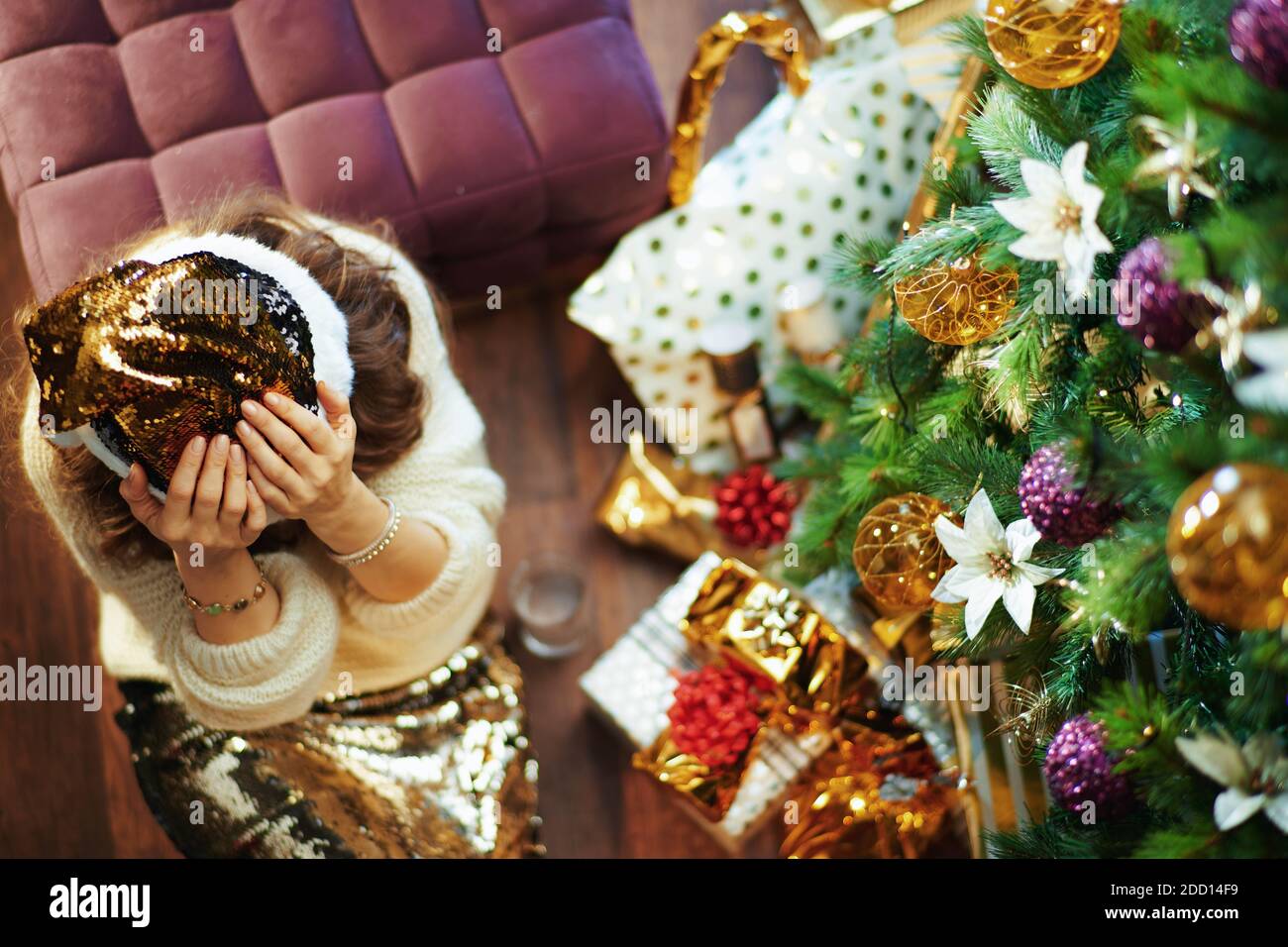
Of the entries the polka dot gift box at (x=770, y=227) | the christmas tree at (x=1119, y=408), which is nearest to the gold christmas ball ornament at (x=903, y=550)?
the christmas tree at (x=1119, y=408)

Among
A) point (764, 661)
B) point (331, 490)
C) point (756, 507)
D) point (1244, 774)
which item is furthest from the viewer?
point (756, 507)

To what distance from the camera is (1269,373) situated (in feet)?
1.85

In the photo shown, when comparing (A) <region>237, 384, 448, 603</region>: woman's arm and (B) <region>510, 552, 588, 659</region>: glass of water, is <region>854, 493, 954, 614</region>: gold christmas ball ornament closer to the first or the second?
(A) <region>237, 384, 448, 603</region>: woman's arm

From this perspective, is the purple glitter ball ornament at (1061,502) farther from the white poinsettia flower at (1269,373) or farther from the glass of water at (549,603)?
the glass of water at (549,603)

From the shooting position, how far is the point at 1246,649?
715mm

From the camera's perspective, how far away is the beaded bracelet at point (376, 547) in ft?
3.39

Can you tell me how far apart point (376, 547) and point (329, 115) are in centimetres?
61

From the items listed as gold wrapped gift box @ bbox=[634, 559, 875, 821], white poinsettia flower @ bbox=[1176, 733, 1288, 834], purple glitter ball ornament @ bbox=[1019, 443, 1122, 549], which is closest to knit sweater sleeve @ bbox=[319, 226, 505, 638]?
gold wrapped gift box @ bbox=[634, 559, 875, 821]

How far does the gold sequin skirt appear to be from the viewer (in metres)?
1.14

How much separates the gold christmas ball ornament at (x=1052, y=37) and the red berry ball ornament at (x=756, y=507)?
2.59 feet

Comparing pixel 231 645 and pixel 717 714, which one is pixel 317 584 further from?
pixel 717 714

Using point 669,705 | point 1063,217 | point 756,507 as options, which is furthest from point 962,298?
point 669,705

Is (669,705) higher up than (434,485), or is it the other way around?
(434,485)
